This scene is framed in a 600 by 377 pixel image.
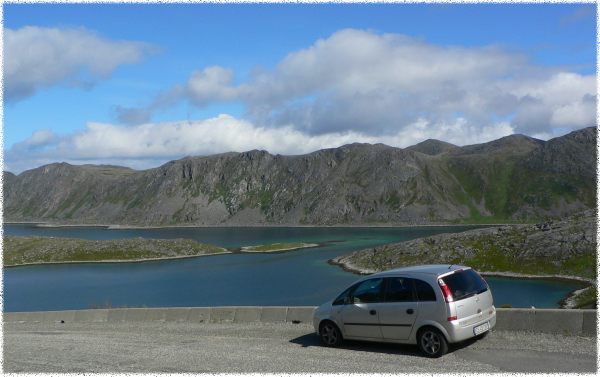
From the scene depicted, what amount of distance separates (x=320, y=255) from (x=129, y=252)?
5290cm

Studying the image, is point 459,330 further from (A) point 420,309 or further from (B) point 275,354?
(B) point 275,354

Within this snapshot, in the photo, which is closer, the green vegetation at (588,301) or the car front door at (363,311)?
the car front door at (363,311)

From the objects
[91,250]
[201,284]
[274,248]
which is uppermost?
[274,248]

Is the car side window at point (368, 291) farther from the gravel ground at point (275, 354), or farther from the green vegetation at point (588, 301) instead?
the green vegetation at point (588, 301)

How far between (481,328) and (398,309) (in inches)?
90.4

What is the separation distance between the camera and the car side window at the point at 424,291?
1528 centimetres

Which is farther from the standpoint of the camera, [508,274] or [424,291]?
[508,274]

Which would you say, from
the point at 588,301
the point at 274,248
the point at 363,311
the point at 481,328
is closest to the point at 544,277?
the point at 588,301

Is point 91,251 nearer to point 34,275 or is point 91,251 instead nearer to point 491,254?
point 34,275

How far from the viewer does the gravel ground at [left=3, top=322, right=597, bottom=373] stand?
14.3 m

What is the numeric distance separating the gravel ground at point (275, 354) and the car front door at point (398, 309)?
2.05 feet

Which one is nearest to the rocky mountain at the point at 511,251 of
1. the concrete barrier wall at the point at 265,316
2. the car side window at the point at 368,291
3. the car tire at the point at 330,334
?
the concrete barrier wall at the point at 265,316

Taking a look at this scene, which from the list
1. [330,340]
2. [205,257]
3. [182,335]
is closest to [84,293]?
[205,257]

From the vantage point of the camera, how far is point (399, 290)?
16109 millimetres
